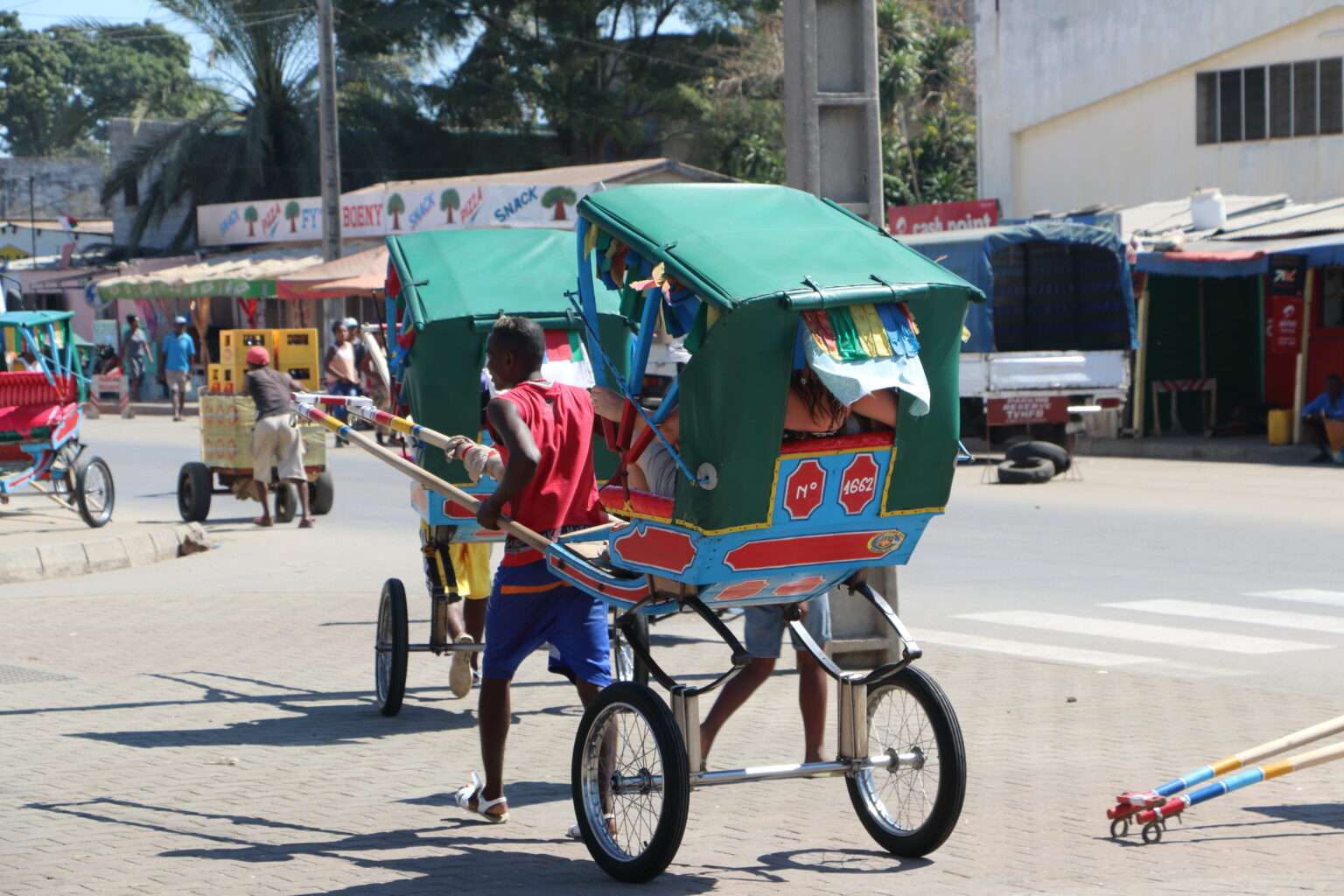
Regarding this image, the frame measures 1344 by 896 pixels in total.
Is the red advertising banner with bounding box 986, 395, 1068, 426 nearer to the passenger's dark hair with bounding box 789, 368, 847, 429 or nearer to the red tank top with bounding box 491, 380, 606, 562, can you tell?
the red tank top with bounding box 491, 380, 606, 562

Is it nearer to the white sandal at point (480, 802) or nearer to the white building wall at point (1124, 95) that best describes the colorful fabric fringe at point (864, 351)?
the white sandal at point (480, 802)

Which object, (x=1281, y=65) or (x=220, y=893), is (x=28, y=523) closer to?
(x=220, y=893)

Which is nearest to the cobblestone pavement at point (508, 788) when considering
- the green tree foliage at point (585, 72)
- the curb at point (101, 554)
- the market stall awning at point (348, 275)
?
the curb at point (101, 554)

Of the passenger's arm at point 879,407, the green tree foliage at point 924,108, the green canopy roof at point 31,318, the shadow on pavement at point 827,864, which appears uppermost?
the green tree foliage at point 924,108

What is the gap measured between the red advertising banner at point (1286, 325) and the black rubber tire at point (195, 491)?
14190 mm

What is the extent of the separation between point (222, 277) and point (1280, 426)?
22.8m

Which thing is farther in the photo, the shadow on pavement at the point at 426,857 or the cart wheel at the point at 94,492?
the cart wheel at the point at 94,492

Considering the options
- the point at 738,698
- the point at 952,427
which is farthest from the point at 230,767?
the point at 952,427

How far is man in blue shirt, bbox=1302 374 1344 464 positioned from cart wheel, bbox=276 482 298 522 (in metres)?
12.0

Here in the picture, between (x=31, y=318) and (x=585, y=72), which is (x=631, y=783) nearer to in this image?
(x=31, y=318)

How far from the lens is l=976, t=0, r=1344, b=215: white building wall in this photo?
29.5 metres

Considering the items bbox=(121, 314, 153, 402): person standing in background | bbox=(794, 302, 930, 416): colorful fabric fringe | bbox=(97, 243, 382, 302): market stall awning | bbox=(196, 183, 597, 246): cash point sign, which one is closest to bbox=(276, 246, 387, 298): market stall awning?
bbox=(196, 183, 597, 246): cash point sign

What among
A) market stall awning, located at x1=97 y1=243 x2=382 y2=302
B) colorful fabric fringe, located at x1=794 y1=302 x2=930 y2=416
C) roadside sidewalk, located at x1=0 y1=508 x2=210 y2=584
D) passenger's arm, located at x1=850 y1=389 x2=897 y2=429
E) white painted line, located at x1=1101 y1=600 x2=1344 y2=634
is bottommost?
white painted line, located at x1=1101 y1=600 x2=1344 y2=634

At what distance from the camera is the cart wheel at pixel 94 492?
654 inches
